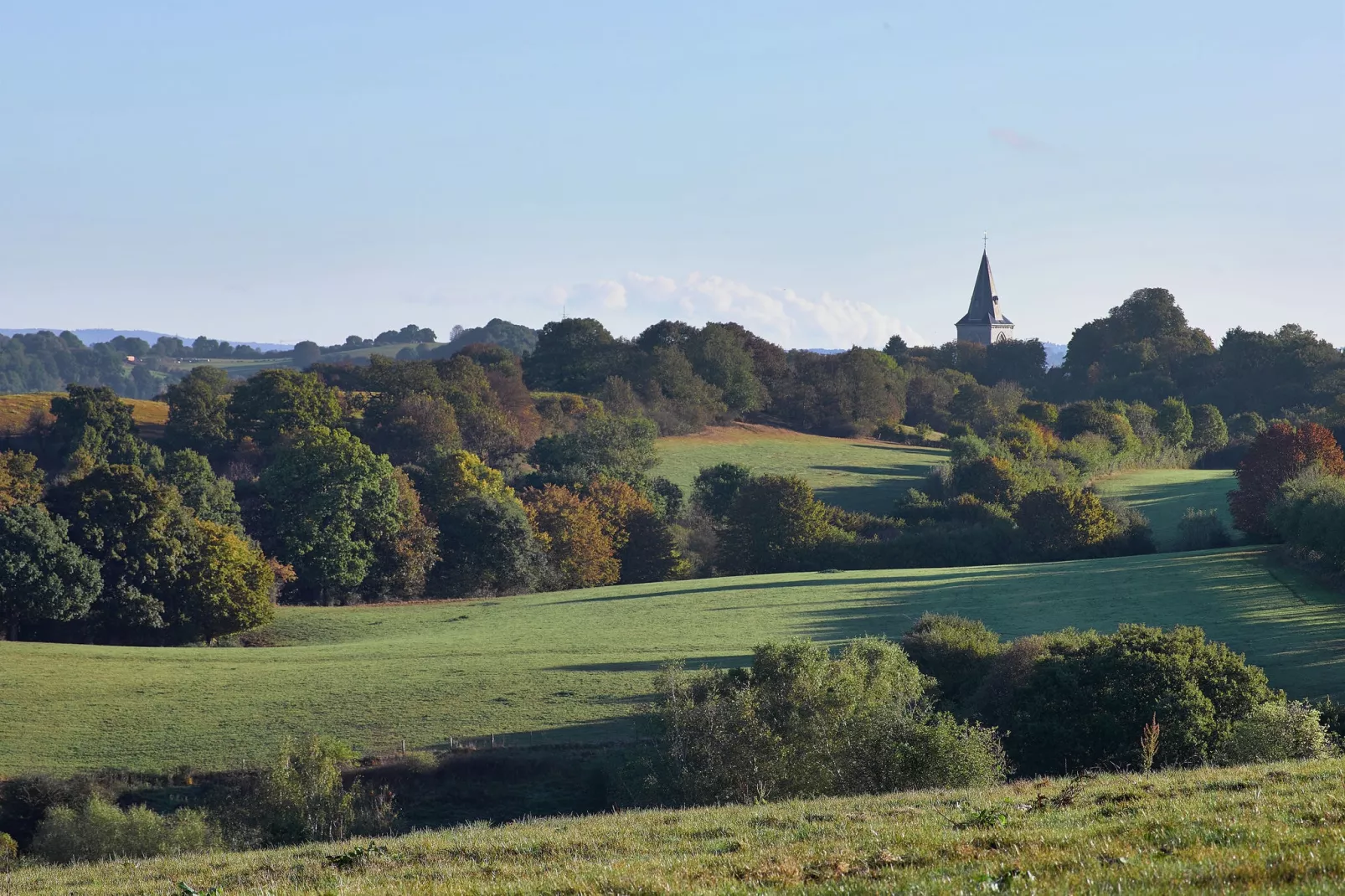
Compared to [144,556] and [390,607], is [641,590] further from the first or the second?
[144,556]

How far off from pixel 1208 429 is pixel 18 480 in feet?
357

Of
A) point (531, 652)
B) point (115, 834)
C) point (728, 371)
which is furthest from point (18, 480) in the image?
point (728, 371)

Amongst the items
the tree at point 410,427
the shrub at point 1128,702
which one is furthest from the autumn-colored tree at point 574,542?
the shrub at point 1128,702

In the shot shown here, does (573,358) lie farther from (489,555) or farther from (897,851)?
(897,851)

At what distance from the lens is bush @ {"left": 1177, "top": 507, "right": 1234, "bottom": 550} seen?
258 ft

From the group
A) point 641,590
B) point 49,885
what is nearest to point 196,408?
point 641,590

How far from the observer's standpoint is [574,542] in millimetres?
82125

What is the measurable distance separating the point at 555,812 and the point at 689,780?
4775mm

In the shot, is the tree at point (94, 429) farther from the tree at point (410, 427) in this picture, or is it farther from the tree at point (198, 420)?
the tree at point (410, 427)

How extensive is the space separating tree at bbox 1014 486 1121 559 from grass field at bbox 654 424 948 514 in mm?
18139

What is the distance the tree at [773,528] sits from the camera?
81750mm

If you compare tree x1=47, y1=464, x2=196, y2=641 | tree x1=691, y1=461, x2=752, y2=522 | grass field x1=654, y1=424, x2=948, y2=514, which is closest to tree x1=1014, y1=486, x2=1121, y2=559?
grass field x1=654, y1=424, x2=948, y2=514

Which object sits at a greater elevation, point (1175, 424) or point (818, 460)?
point (1175, 424)

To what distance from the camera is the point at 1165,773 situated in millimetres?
18531
